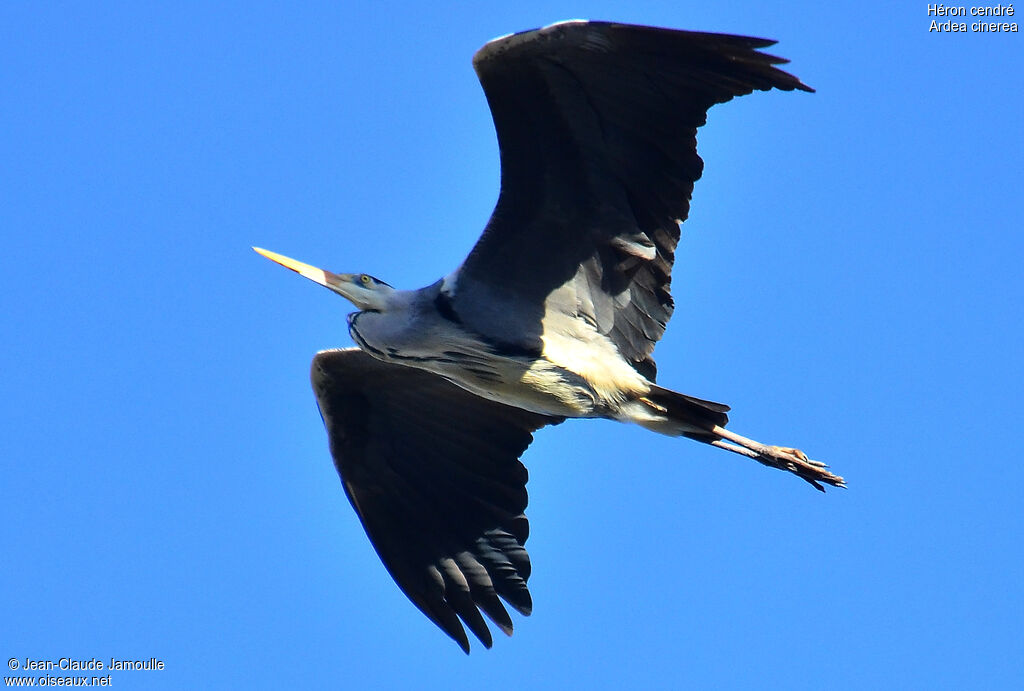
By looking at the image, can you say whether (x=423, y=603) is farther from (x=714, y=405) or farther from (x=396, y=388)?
(x=714, y=405)

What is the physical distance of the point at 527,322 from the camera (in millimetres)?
10258

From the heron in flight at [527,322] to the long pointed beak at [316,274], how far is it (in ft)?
0.05

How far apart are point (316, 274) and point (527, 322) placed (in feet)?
5.11

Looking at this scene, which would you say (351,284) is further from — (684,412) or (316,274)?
(684,412)

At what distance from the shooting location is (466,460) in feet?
37.5

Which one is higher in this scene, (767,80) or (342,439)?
(767,80)

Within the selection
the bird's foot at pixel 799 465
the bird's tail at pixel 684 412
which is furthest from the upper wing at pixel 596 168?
the bird's foot at pixel 799 465

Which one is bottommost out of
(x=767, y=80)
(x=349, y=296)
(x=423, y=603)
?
(x=423, y=603)

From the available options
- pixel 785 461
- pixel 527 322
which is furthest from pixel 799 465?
pixel 527 322

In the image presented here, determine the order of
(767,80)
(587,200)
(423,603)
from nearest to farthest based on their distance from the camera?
1. (767,80)
2. (587,200)
3. (423,603)

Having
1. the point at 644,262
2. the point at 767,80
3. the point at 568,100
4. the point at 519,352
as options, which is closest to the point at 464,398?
the point at 519,352

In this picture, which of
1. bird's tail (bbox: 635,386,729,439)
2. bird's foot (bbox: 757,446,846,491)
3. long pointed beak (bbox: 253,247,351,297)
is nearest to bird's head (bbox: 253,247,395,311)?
long pointed beak (bbox: 253,247,351,297)

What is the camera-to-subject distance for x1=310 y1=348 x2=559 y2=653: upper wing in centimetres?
1117

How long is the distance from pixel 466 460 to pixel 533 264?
2.01 meters
